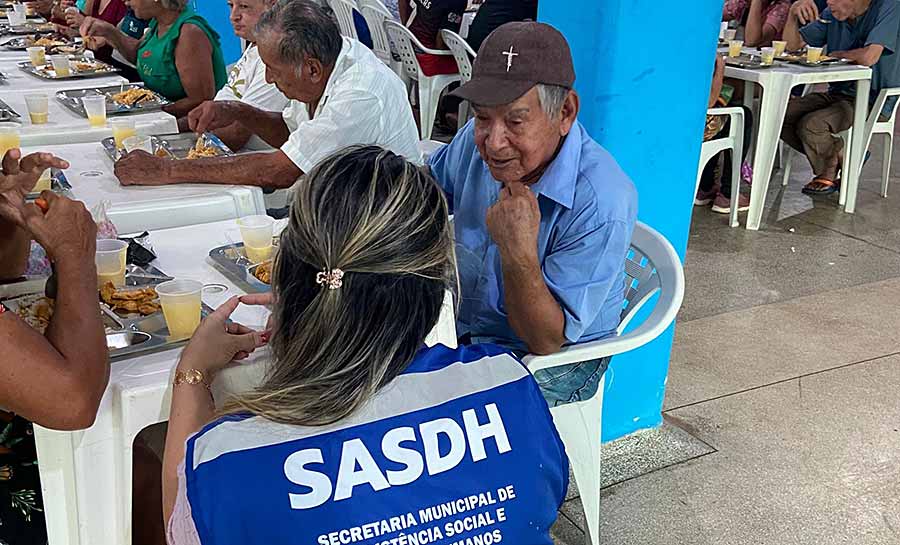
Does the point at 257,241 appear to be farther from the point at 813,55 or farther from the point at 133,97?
the point at 813,55

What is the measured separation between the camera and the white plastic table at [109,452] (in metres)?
1.47

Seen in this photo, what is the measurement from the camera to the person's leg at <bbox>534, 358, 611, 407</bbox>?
6.76 feet

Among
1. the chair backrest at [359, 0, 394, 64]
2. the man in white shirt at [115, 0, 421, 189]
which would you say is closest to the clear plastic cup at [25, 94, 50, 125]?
the man in white shirt at [115, 0, 421, 189]

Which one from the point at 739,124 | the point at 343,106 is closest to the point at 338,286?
the point at 343,106

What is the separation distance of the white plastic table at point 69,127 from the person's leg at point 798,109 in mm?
3628

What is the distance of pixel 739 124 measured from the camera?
4.78m

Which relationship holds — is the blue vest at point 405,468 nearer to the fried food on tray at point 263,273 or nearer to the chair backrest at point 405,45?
the fried food on tray at point 263,273

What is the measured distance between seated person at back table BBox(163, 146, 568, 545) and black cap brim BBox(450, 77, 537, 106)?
2.25ft

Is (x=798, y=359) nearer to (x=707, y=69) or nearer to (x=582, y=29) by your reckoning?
(x=707, y=69)

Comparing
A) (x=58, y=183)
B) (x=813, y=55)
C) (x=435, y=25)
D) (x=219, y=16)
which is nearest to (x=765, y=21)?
(x=813, y=55)

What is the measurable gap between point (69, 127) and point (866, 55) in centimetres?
409

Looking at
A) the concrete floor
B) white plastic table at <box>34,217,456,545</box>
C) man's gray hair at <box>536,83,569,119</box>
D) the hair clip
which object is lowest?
the concrete floor

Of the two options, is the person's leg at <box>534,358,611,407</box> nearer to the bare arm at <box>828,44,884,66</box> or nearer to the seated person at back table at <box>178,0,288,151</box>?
the seated person at back table at <box>178,0,288,151</box>

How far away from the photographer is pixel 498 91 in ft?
6.23
